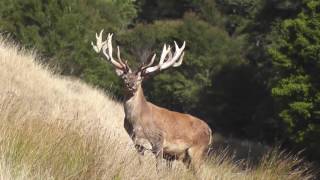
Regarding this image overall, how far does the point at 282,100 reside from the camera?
2691cm

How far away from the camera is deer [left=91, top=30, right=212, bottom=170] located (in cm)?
1035

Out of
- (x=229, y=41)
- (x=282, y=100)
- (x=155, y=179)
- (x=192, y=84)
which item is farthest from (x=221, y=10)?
(x=155, y=179)

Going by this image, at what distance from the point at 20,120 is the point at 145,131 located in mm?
4216

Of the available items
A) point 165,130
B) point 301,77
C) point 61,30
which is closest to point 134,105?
point 165,130

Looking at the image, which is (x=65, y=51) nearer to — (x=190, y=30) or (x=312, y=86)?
(x=312, y=86)

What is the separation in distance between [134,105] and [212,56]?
153 ft


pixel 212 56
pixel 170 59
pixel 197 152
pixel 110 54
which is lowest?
pixel 212 56

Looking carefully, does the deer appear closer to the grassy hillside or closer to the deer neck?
the deer neck

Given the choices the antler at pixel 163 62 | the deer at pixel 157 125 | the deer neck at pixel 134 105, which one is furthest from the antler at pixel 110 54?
the deer neck at pixel 134 105

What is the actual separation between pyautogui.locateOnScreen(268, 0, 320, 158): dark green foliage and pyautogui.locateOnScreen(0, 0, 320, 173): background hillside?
37mm

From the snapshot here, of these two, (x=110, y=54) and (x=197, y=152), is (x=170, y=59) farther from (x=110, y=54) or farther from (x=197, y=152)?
(x=197, y=152)

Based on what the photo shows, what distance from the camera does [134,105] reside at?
34.5 feet

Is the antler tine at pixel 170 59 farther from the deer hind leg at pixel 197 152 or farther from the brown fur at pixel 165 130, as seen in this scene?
the deer hind leg at pixel 197 152

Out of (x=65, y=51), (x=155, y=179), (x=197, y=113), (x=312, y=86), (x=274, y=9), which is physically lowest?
(x=197, y=113)
